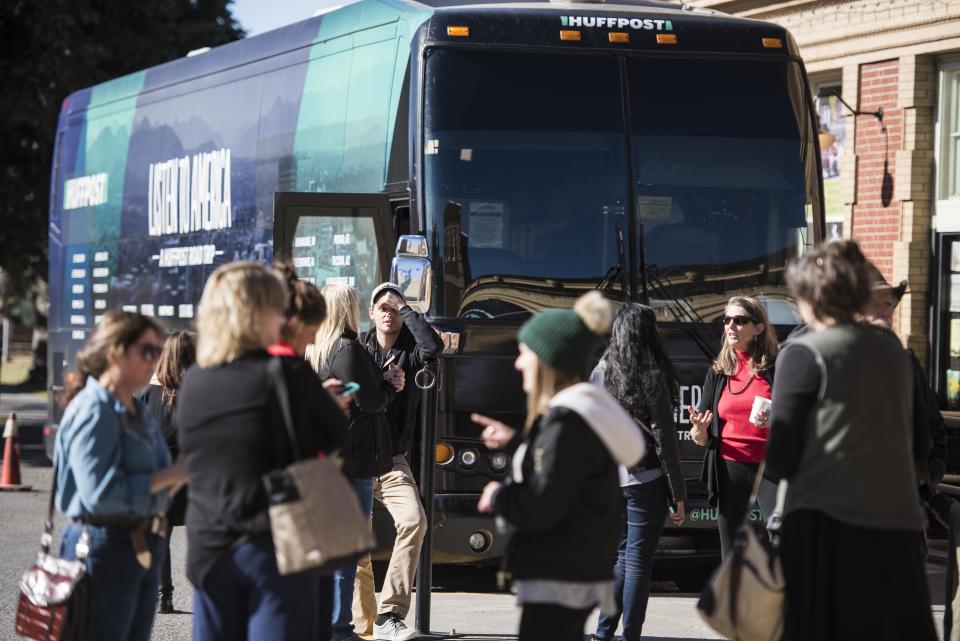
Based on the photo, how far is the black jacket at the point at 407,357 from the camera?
7324mm

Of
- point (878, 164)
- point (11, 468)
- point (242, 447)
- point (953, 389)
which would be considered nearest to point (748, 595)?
point (242, 447)

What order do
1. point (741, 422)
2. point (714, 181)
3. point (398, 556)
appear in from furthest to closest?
1. point (714, 181)
2. point (398, 556)
3. point (741, 422)

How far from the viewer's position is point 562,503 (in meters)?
4.26

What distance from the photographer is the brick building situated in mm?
14383

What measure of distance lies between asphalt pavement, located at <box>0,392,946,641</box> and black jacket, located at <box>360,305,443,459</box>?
1065mm

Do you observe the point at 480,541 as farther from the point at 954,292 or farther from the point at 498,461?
the point at 954,292

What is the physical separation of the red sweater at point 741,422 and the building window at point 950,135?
828cm

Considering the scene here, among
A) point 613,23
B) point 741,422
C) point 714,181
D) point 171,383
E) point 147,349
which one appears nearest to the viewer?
point 147,349

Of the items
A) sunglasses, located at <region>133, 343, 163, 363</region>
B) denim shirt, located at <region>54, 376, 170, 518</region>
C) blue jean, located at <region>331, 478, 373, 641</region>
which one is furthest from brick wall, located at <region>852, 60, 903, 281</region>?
denim shirt, located at <region>54, 376, 170, 518</region>

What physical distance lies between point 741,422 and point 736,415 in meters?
0.04

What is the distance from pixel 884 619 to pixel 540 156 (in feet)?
15.3

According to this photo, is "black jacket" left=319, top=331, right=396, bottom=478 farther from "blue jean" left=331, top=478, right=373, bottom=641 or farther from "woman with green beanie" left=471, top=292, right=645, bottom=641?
"woman with green beanie" left=471, top=292, right=645, bottom=641

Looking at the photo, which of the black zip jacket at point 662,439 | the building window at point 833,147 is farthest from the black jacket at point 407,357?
the building window at point 833,147

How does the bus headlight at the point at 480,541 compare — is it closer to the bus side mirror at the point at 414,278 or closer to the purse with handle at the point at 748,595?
the bus side mirror at the point at 414,278
